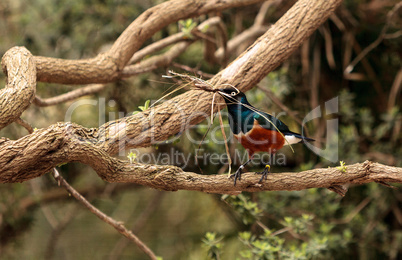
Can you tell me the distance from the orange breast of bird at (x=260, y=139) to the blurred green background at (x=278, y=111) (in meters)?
1.25

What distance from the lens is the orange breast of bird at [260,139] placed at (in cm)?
241

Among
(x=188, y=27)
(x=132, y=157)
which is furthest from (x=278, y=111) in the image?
(x=132, y=157)

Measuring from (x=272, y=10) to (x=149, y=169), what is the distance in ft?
11.1

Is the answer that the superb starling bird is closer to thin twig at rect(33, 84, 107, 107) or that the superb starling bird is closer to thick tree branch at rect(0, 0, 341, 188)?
thick tree branch at rect(0, 0, 341, 188)

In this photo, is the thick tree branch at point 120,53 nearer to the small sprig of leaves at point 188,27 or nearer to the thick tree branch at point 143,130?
the small sprig of leaves at point 188,27

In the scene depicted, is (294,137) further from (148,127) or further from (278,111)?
(278,111)

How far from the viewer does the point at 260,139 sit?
8.02ft

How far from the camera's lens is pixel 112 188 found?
198 inches

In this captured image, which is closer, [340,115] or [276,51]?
[276,51]

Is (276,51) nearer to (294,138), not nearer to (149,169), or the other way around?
(294,138)

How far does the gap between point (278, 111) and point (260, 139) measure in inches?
75.0

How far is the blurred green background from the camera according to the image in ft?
13.5

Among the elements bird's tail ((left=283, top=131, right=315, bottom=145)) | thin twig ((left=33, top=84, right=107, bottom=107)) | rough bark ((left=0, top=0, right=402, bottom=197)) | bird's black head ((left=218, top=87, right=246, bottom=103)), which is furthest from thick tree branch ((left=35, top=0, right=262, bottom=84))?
bird's tail ((left=283, top=131, right=315, bottom=145))

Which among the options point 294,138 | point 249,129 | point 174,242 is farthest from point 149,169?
point 174,242
